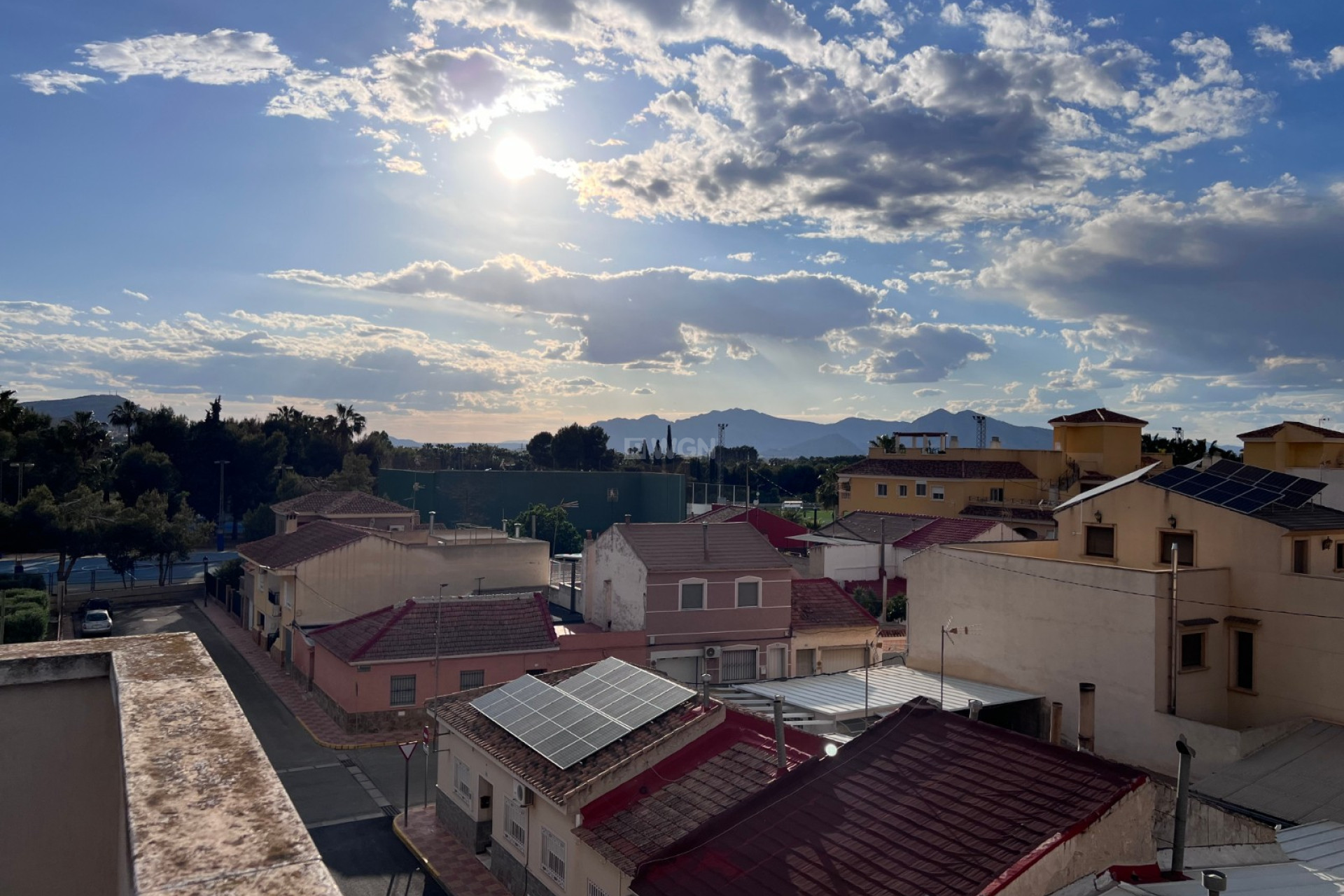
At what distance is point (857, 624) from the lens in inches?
1459

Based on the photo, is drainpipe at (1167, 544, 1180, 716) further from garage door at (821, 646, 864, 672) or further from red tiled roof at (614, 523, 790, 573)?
garage door at (821, 646, 864, 672)

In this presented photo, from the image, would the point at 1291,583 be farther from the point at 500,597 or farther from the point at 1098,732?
the point at 500,597

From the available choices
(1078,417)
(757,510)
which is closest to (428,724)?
(757,510)

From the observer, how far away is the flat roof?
21250mm

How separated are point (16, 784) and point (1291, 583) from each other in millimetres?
24545

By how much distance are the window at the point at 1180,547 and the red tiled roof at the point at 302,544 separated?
29.6m

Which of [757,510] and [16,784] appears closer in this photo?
[16,784]

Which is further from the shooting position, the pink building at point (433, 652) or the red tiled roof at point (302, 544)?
the red tiled roof at point (302, 544)

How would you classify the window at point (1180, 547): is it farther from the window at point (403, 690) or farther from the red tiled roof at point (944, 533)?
the window at point (403, 690)

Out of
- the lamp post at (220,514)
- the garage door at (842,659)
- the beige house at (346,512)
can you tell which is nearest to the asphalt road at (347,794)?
the garage door at (842,659)

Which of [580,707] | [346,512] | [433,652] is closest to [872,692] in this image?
[580,707]

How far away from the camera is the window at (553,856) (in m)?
17.1

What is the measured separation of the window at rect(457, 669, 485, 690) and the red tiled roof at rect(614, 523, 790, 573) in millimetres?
6951

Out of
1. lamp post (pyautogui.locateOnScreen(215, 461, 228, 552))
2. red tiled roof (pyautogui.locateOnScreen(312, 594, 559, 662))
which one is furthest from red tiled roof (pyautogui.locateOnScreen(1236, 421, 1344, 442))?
lamp post (pyautogui.locateOnScreen(215, 461, 228, 552))
